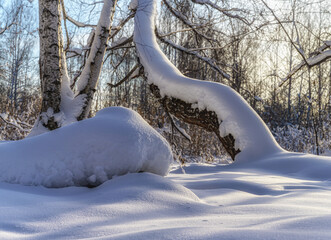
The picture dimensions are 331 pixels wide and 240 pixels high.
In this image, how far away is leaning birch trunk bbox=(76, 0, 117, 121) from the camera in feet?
10.8

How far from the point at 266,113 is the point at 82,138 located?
11.2 m

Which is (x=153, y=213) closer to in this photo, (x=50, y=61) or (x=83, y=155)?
(x=83, y=155)

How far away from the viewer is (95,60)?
3.34 meters

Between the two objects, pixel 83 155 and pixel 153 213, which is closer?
pixel 153 213

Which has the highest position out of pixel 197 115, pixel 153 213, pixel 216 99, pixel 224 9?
pixel 224 9

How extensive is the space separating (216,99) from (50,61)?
7.25 feet

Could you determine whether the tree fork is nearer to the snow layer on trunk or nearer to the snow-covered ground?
the snow layer on trunk

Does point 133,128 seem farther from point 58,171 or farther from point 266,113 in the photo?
point 266,113

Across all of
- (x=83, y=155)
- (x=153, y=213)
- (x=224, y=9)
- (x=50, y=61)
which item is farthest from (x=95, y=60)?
(x=224, y=9)

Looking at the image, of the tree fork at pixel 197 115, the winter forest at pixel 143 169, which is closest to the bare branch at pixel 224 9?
the winter forest at pixel 143 169

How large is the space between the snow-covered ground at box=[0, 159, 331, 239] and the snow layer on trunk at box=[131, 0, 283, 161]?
1744mm

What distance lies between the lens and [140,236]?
878 millimetres

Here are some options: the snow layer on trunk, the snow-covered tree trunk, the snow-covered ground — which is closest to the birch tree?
the snow-covered tree trunk

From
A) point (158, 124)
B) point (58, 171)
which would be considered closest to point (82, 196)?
point (58, 171)
